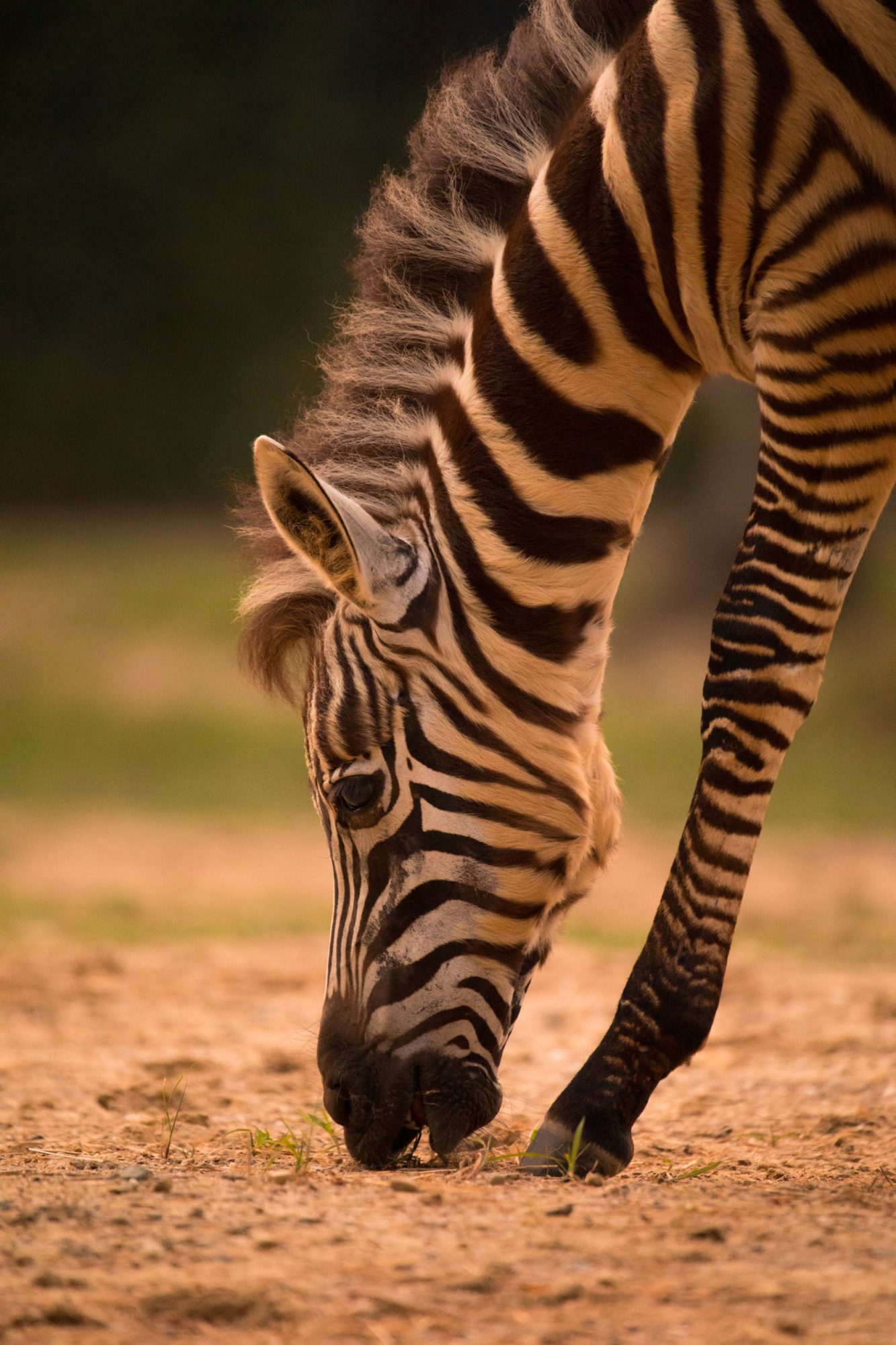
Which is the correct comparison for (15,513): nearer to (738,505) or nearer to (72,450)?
(72,450)

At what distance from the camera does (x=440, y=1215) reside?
2633 mm

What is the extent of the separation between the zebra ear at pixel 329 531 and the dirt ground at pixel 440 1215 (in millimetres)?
1403

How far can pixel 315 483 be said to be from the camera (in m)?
3.14

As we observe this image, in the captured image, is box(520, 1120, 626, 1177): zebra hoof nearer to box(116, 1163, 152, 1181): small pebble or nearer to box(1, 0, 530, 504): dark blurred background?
box(116, 1163, 152, 1181): small pebble

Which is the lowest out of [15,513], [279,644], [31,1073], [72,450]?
[31,1073]

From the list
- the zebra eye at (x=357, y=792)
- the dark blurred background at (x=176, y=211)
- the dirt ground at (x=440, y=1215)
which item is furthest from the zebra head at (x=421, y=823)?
the dark blurred background at (x=176, y=211)

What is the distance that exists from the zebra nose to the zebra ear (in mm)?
1177

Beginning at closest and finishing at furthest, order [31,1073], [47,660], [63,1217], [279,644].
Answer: [63,1217] < [279,644] < [31,1073] < [47,660]

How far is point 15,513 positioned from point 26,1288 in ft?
65.2

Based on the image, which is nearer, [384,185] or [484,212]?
[484,212]

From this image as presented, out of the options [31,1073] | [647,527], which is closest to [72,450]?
[647,527]

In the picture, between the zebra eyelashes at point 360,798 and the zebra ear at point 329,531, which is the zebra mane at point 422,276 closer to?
the zebra ear at point 329,531

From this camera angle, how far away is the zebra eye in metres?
3.29

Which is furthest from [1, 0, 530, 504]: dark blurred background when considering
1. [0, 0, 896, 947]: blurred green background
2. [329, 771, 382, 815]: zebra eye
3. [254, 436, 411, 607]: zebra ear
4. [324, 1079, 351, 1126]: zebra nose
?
[324, 1079, 351, 1126]: zebra nose
